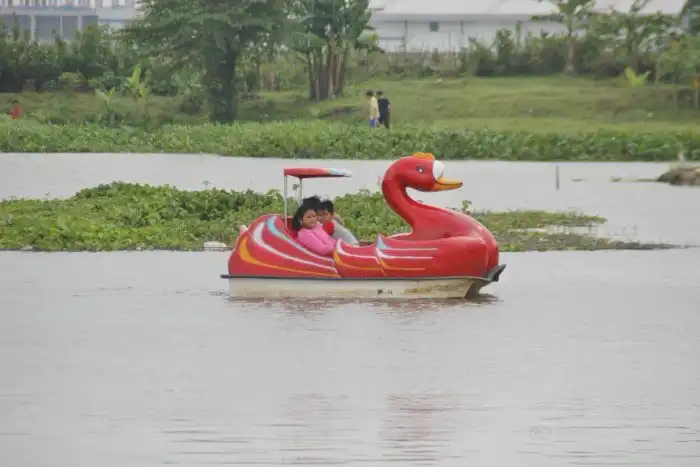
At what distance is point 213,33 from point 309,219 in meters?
39.8

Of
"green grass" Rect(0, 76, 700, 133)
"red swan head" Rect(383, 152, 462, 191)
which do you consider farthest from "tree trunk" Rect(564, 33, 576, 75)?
"red swan head" Rect(383, 152, 462, 191)

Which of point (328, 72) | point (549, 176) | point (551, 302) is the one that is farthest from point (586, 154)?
point (551, 302)

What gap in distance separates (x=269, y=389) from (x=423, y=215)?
200 inches

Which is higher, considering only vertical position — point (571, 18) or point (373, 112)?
point (571, 18)

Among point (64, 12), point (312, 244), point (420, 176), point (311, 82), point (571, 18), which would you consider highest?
point (64, 12)

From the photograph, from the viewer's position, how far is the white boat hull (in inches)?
731

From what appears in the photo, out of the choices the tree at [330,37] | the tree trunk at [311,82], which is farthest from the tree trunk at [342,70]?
the tree trunk at [311,82]

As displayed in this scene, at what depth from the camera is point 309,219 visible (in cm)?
1886

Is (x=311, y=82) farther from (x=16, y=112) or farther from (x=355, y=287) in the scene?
(x=355, y=287)

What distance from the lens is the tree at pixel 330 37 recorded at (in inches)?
2379

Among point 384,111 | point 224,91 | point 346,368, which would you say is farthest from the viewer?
point 224,91

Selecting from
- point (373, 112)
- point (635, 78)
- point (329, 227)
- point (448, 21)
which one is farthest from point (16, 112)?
point (329, 227)

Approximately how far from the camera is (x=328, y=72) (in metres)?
60.7

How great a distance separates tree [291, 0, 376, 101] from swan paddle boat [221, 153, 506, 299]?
135 feet
